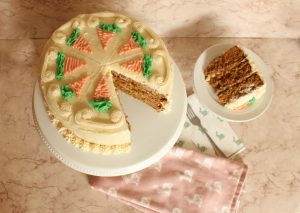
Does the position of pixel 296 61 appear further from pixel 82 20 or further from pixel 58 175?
pixel 58 175

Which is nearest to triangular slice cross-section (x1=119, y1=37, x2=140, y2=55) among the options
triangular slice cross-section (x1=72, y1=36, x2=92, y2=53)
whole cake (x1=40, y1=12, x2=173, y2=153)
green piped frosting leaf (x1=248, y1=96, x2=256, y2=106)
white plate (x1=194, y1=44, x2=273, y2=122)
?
whole cake (x1=40, y1=12, x2=173, y2=153)

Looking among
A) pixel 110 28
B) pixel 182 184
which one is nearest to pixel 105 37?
pixel 110 28

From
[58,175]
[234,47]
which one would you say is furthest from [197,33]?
[58,175]

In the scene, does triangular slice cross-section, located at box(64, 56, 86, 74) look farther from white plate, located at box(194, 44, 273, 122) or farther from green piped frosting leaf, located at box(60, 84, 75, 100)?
white plate, located at box(194, 44, 273, 122)

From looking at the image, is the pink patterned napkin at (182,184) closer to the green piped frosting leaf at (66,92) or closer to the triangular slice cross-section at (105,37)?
the green piped frosting leaf at (66,92)

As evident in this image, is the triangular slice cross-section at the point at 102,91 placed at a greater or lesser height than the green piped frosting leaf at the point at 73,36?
lesser

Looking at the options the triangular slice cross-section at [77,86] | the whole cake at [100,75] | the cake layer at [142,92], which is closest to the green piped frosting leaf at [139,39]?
the whole cake at [100,75]
